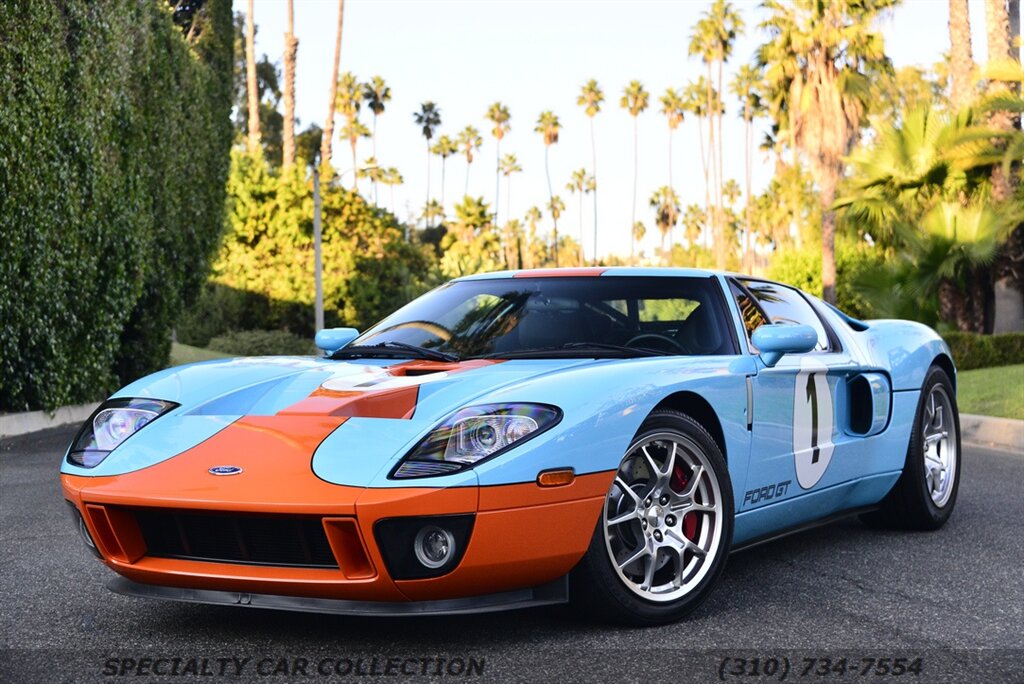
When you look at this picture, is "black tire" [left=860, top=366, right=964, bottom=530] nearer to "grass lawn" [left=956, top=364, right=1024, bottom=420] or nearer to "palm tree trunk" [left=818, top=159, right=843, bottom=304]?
"grass lawn" [left=956, top=364, right=1024, bottom=420]

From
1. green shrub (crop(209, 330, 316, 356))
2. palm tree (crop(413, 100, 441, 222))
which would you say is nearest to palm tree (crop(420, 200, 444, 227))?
palm tree (crop(413, 100, 441, 222))

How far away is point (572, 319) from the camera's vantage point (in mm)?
4930

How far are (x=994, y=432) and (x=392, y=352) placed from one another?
8487mm

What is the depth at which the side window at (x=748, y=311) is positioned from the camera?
17.2ft

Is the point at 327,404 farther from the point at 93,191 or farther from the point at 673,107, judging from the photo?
the point at 673,107

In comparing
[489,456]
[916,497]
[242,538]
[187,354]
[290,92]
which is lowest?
[187,354]

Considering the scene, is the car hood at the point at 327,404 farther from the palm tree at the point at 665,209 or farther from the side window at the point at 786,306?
the palm tree at the point at 665,209

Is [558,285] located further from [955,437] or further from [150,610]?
[955,437]

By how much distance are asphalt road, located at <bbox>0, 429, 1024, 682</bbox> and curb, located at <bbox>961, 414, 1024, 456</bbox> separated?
20.0 ft

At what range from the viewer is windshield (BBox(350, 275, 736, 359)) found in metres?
4.84

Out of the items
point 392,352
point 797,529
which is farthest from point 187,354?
point 797,529

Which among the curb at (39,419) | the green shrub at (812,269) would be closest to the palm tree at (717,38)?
the green shrub at (812,269)

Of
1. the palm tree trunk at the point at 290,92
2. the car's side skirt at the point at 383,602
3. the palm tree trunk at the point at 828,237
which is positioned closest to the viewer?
the car's side skirt at the point at 383,602

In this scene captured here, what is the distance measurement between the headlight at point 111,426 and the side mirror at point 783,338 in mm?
2205
